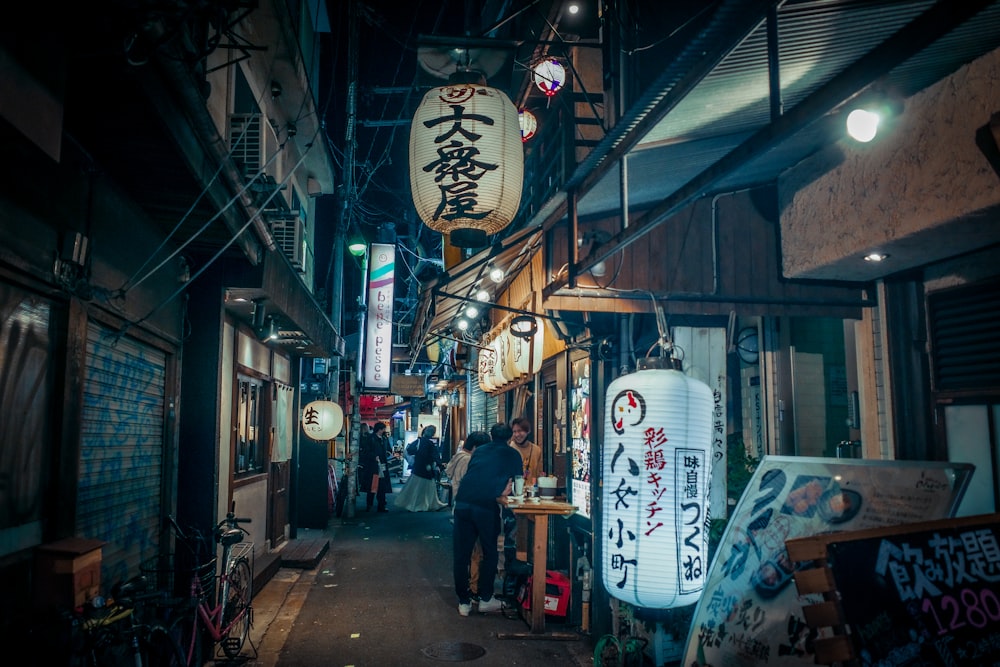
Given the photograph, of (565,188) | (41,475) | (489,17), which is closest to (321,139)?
(489,17)

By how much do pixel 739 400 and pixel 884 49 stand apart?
673 cm

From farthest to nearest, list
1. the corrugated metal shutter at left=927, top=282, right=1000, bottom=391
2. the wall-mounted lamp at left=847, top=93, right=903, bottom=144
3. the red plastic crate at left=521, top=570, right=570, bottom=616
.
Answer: the red plastic crate at left=521, top=570, right=570, bottom=616
the corrugated metal shutter at left=927, top=282, right=1000, bottom=391
the wall-mounted lamp at left=847, top=93, right=903, bottom=144

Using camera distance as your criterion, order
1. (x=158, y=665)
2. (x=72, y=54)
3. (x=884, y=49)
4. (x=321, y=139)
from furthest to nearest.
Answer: (x=321, y=139) < (x=158, y=665) < (x=72, y=54) < (x=884, y=49)

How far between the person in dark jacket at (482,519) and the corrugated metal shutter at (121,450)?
4.52m

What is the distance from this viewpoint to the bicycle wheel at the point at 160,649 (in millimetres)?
5883

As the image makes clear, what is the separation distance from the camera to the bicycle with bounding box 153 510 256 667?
294 inches

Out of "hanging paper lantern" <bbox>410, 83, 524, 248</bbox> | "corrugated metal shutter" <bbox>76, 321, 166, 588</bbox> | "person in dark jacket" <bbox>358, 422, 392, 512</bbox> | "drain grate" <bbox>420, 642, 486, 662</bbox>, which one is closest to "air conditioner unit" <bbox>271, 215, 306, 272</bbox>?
"corrugated metal shutter" <bbox>76, 321, 166, 588</bbox>

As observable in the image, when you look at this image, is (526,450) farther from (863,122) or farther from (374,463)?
(374,463)

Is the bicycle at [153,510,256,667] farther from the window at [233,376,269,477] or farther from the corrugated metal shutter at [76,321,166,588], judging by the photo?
the window at [233,376,269,477]

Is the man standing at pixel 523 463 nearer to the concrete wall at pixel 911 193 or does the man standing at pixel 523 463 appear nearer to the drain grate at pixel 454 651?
the drain grate at pixel 454 651

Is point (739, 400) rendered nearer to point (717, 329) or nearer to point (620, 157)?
point (717, 329)

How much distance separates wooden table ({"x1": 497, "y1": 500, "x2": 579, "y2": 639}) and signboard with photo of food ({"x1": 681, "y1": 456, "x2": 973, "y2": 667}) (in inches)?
183

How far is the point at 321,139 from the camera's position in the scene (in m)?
16.1

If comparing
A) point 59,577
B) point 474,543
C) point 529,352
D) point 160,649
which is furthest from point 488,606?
point 59,577
